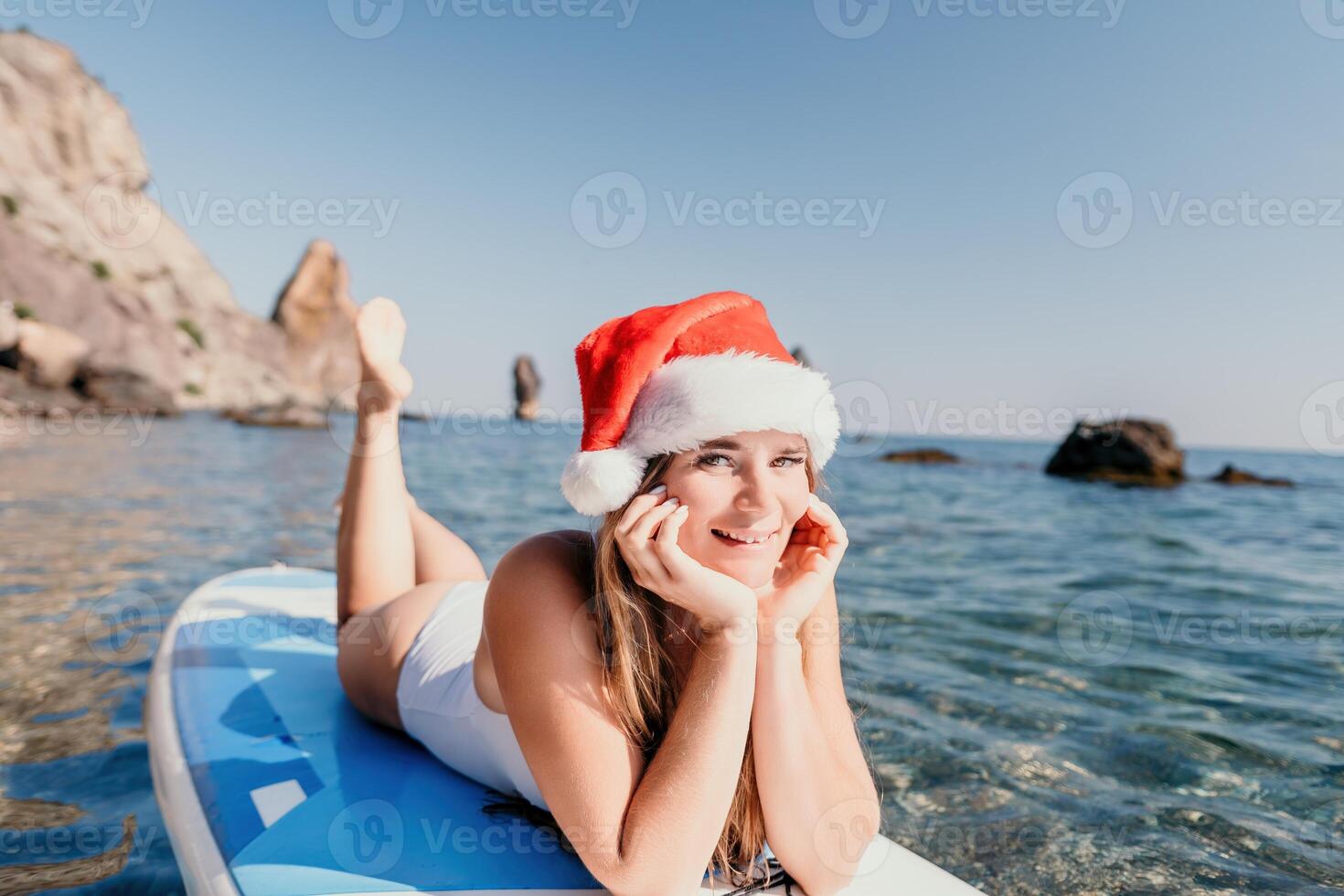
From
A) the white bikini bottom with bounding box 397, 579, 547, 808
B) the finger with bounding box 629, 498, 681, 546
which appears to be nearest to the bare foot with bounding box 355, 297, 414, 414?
the white bikini bottom with bounding box 397, 579, 547, 808

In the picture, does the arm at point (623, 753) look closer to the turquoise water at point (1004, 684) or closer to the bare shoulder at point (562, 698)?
the bare shoulder at point (562, 698)

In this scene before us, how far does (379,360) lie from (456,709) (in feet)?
4.85

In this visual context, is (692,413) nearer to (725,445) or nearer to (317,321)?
(725,445)

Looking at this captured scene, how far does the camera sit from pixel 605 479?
172 cm

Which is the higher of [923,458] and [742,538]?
[742,538]

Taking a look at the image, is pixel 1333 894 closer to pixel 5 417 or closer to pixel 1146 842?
pixel 1146 842

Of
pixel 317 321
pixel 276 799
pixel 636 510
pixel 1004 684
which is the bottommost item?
pixel 1004 684

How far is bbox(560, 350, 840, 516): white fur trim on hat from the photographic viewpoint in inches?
65.6

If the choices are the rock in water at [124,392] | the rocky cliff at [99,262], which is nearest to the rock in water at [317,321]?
the rocky cliff at [99,262]

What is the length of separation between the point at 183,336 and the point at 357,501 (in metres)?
54.0

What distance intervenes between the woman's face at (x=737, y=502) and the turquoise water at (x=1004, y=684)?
102 centimetres

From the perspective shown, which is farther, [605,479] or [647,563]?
[605,479]

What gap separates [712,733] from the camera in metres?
1.56

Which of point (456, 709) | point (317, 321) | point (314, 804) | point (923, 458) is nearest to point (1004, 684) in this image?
point (456, 709)
